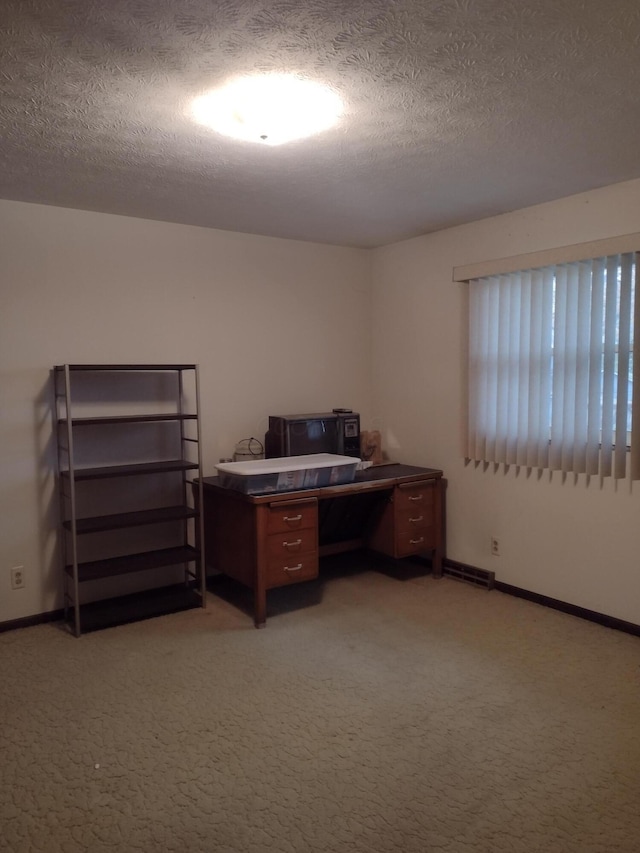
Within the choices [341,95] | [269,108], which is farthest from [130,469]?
[341,95]

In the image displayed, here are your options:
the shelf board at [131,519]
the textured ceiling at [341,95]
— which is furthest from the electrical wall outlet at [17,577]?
the textured ceiling at [341,95]

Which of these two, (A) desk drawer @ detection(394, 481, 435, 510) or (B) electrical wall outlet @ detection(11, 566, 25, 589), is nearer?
(B) electrical wall outlet @ detection(11, 566, 25, 589)

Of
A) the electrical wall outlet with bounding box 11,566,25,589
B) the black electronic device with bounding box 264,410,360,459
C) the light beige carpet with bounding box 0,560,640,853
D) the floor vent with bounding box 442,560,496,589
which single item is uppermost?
the black electronic device with bounding box 264,410,360,459

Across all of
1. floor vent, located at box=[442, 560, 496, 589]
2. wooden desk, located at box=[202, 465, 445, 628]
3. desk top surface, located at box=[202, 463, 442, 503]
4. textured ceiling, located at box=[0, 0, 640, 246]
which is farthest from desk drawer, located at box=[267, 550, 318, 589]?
textured ceiling, located at box=[0, 0, 640, 246]

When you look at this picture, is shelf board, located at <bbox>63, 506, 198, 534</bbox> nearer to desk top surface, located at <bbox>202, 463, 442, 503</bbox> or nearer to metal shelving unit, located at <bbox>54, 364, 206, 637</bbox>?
metal shelving unit, located at <bbox>54, 364, 206, 637</bbox>

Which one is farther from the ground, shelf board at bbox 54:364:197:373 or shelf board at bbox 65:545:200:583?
shelf board at bbox 54:364:197:373

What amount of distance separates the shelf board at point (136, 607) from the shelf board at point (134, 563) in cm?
21

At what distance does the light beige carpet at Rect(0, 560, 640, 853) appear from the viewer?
1.82 metres

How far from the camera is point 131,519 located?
3357 mm

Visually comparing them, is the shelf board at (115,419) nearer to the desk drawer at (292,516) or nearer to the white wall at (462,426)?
the desk drawer at (292,516)

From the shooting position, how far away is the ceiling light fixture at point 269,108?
1985 millimetres

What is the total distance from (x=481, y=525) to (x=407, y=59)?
2.82 meters

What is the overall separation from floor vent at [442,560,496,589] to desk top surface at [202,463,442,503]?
2.03ft

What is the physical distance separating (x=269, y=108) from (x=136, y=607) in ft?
8.89
